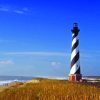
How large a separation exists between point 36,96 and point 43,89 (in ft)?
6.24

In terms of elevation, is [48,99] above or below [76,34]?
below

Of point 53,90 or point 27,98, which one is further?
point 53,90

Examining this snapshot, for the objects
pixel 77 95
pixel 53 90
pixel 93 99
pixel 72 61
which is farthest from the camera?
pixel 72 61

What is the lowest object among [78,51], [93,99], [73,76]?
[93,99]

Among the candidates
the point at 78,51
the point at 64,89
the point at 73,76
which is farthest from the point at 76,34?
the point at 64,89

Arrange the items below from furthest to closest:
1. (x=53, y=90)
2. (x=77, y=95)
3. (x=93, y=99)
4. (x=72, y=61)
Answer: (x=72, y=61), (x=53, y=90), (x=77, y=95), (x=93, y=99)

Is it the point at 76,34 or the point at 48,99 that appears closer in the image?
the point at 48,99

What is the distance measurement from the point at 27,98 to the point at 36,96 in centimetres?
89

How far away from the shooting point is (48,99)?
1725cm

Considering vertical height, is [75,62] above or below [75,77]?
above

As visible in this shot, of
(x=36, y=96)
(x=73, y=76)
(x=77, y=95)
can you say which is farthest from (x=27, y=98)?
(x=73, y=76)

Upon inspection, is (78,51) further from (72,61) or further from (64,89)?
(64,89)

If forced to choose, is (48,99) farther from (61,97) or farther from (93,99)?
(93,99)

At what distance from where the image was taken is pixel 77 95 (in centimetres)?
1794
